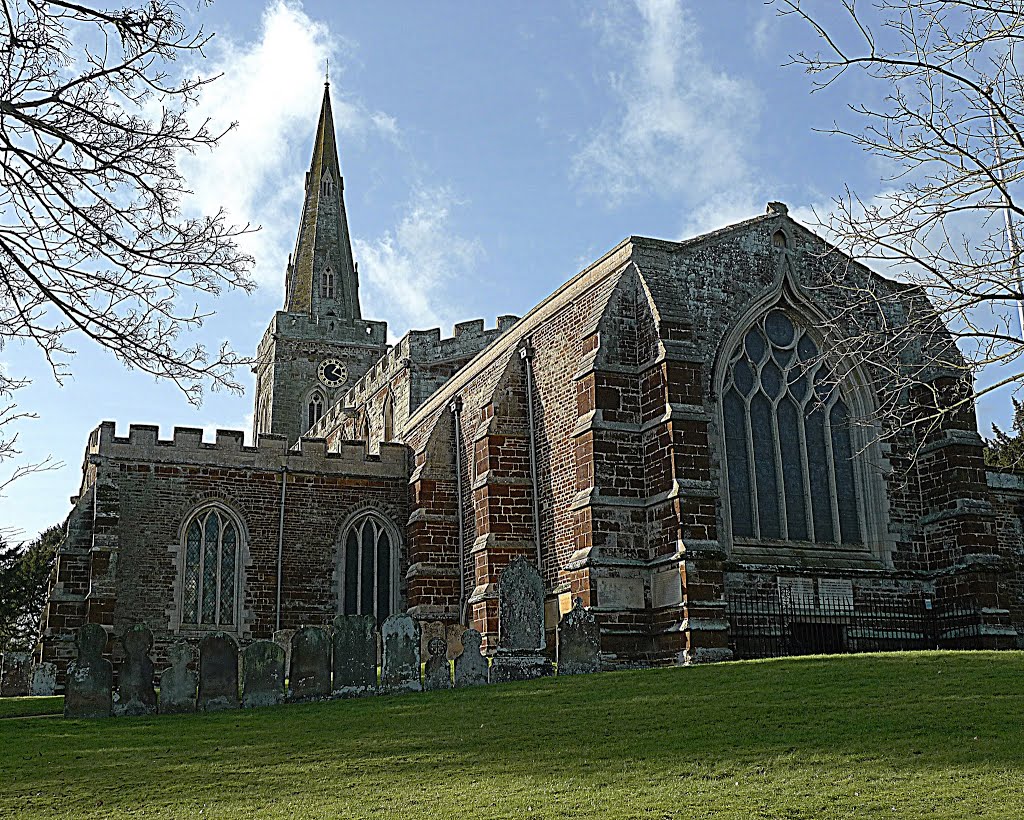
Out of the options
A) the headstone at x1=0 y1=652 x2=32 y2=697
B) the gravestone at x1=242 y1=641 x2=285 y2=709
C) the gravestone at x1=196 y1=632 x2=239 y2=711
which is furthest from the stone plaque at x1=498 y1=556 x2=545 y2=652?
the headstone at x1=0 y1=652 x2=32 y2=697

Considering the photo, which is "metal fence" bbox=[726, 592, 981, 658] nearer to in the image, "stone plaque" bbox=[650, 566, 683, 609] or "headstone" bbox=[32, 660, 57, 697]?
"stone plaque" bbox=[650, 566, 683, 609]

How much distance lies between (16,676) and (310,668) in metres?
11.6

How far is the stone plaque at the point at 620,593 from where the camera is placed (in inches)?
749

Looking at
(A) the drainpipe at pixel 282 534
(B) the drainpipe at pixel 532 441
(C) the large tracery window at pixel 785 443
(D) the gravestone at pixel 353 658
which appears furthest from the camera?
(A) the drainpipe at pixel 282 534

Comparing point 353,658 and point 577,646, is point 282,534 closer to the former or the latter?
point 353,658

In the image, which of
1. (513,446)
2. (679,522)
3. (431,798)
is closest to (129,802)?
(431,798)

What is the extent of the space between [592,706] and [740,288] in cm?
1094

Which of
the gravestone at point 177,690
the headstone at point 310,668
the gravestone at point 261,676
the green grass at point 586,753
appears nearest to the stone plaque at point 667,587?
the green grass at point 586,753

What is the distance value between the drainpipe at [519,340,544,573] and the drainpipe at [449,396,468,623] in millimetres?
3507

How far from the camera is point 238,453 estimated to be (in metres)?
25.8

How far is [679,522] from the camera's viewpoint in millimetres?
18594

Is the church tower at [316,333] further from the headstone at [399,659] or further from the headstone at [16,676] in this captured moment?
the headstone at [399,659]

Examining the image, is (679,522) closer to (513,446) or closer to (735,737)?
(513,446)

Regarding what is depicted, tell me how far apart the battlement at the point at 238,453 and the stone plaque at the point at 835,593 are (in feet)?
36.9
